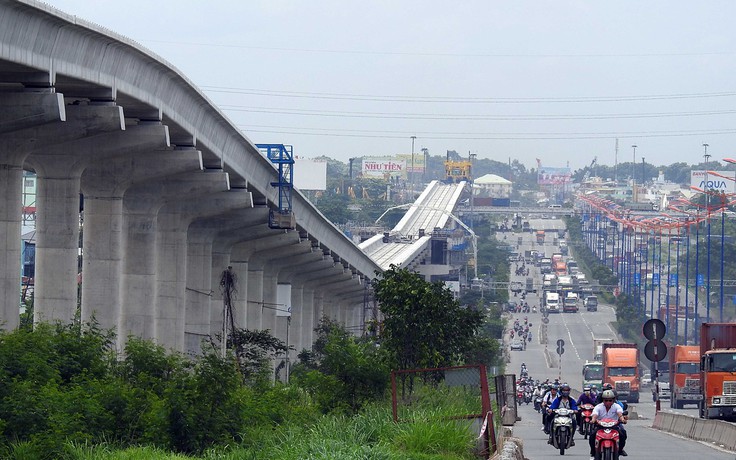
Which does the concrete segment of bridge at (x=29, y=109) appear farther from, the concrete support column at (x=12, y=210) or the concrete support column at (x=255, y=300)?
the concrete support column at (x=255, y=300)

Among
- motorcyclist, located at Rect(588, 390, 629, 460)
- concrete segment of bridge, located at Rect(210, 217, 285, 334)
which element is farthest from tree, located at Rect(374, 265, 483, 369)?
concrete segment of bridge, located at Rect(210, 217, 285, 334)

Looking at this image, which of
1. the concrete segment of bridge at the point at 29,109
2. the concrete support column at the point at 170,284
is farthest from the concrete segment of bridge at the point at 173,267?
the concrete segment of bridge at the point at 29,109

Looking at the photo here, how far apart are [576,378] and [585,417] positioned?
267 feet

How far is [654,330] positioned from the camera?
102 ft

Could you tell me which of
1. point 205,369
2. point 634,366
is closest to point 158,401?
point 205,369

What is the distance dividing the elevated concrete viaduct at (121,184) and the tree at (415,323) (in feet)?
26.7

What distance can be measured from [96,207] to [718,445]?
838 inches

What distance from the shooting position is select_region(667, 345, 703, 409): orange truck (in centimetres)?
6969

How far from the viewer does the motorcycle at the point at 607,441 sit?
27.1 meters

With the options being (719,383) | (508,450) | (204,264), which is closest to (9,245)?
(508,450)

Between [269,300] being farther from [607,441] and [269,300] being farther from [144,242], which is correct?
[607,441]

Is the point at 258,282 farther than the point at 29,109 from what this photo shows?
Yes

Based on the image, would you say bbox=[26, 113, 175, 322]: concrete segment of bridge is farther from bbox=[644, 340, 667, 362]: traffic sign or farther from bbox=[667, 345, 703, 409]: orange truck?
bbox=[667, 345, 703, 409]: orange truck

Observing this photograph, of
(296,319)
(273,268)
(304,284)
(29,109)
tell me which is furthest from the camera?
(304,284)
